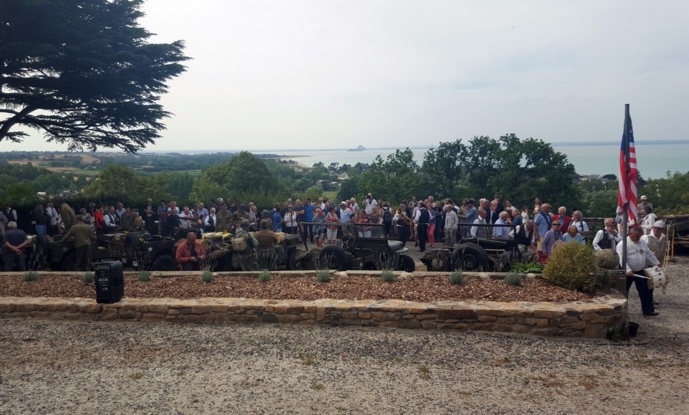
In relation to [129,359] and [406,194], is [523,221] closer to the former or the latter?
[129,359]

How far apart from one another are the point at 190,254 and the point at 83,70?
46.1 feet

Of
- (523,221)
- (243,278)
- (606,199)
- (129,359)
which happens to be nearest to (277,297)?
(243,278)

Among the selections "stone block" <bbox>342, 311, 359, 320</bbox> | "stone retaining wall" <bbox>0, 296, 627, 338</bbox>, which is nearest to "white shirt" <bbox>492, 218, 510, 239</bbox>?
"stone retaining wall" <bbox>0, 296, 627, 338</bbox>

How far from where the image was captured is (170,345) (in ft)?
25.4

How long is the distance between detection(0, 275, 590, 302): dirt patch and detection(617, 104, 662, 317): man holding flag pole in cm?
125

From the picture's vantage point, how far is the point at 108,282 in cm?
898

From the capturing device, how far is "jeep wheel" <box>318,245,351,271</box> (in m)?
11.8

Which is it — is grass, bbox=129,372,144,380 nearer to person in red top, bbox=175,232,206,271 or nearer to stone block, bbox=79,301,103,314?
stone block, bbox=79,301,103,314

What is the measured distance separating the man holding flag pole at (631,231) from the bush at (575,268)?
64cm

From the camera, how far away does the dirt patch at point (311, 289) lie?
8.95 meters

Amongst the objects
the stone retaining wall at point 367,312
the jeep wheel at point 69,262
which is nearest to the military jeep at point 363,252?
the stone retaining wall at point 367,312

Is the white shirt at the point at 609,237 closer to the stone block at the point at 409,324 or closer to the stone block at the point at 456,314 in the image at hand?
the stone block at the point at 456,314

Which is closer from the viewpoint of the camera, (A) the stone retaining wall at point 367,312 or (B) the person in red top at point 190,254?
(A) the stone retaining wall at point 367,312

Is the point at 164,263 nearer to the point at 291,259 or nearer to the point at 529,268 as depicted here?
the point at 291,259
